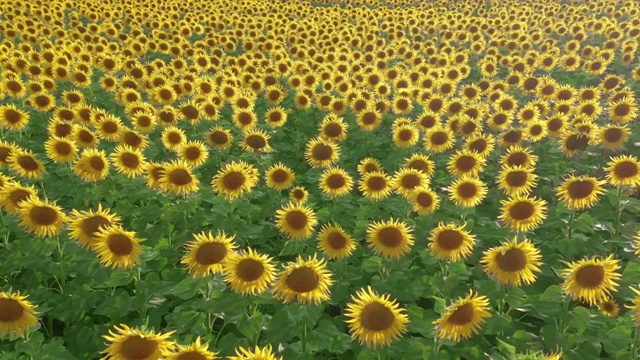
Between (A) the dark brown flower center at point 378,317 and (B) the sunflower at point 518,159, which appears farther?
(B) the sunflower at point 518,159

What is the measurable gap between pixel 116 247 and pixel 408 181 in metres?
4.14

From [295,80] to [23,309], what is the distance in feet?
34.0

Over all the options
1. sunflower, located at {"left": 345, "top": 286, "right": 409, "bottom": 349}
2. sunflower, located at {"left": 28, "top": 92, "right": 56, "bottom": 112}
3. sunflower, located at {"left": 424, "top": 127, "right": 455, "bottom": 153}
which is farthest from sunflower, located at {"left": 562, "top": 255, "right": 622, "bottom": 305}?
sunflower, located at {"left": 28, "top": 92, "right": 56, "bottom": 112}

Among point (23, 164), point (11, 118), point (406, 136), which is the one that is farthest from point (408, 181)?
point (11, 118)

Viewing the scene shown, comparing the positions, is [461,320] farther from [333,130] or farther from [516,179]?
[333,130]

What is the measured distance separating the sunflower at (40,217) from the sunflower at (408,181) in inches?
173

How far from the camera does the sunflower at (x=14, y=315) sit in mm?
4023

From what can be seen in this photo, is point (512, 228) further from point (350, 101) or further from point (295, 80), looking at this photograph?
point (295, 80)

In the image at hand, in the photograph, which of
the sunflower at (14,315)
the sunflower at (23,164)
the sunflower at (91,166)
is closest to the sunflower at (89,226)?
the sunflower at (14,315)

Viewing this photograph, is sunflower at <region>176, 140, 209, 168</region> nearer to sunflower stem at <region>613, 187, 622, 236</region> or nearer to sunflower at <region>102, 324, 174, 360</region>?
sunflower at <region>102, 324, 174, 360</region>

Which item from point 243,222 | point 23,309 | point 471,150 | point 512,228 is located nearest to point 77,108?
point 243,222

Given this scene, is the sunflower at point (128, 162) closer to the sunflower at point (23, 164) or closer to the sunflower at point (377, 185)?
the sunflower at point (23, 164)

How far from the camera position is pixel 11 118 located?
8656mm

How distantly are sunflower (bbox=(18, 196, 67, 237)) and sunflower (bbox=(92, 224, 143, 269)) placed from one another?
788 millimetres
